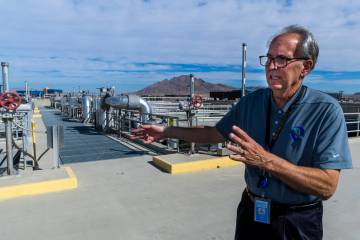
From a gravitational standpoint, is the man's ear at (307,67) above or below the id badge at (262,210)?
above

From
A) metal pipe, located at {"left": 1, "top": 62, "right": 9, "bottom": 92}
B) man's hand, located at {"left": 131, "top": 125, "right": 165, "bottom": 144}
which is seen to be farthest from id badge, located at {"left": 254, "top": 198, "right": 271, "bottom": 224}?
metal pipe, located at {"left": 1, "top": 62, "right": 9, "bottom": 92}

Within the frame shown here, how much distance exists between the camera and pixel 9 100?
536 cm

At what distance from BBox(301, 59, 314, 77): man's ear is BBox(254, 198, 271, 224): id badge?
696mm

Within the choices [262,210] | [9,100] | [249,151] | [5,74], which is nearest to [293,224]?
[262,210]

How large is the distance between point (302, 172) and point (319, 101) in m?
0.39

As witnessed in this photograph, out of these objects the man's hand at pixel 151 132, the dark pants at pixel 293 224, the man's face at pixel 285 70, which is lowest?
the dark pants at pixel 293 224

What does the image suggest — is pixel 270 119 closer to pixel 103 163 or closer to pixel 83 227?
pixel 83 227

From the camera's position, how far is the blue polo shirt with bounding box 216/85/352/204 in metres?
1.57

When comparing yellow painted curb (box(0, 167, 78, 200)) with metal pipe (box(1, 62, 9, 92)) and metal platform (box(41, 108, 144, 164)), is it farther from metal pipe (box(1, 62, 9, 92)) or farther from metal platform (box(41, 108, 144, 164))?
metal platform (box(41, 108, 144, 164))

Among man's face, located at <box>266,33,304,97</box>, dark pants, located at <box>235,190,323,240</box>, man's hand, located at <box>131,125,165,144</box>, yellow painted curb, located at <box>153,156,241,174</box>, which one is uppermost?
man's face, located at <box>266,33,304,97</box>

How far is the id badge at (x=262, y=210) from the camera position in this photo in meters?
1.79

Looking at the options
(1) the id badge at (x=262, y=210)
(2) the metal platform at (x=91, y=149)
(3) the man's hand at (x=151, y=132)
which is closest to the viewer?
(1) the id badge at (x=262, y=210)

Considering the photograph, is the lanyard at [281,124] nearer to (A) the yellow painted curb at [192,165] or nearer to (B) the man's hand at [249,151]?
(B) the man's hand at [249,151]

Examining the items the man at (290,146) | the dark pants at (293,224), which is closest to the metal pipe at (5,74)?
the man at (290,146)
